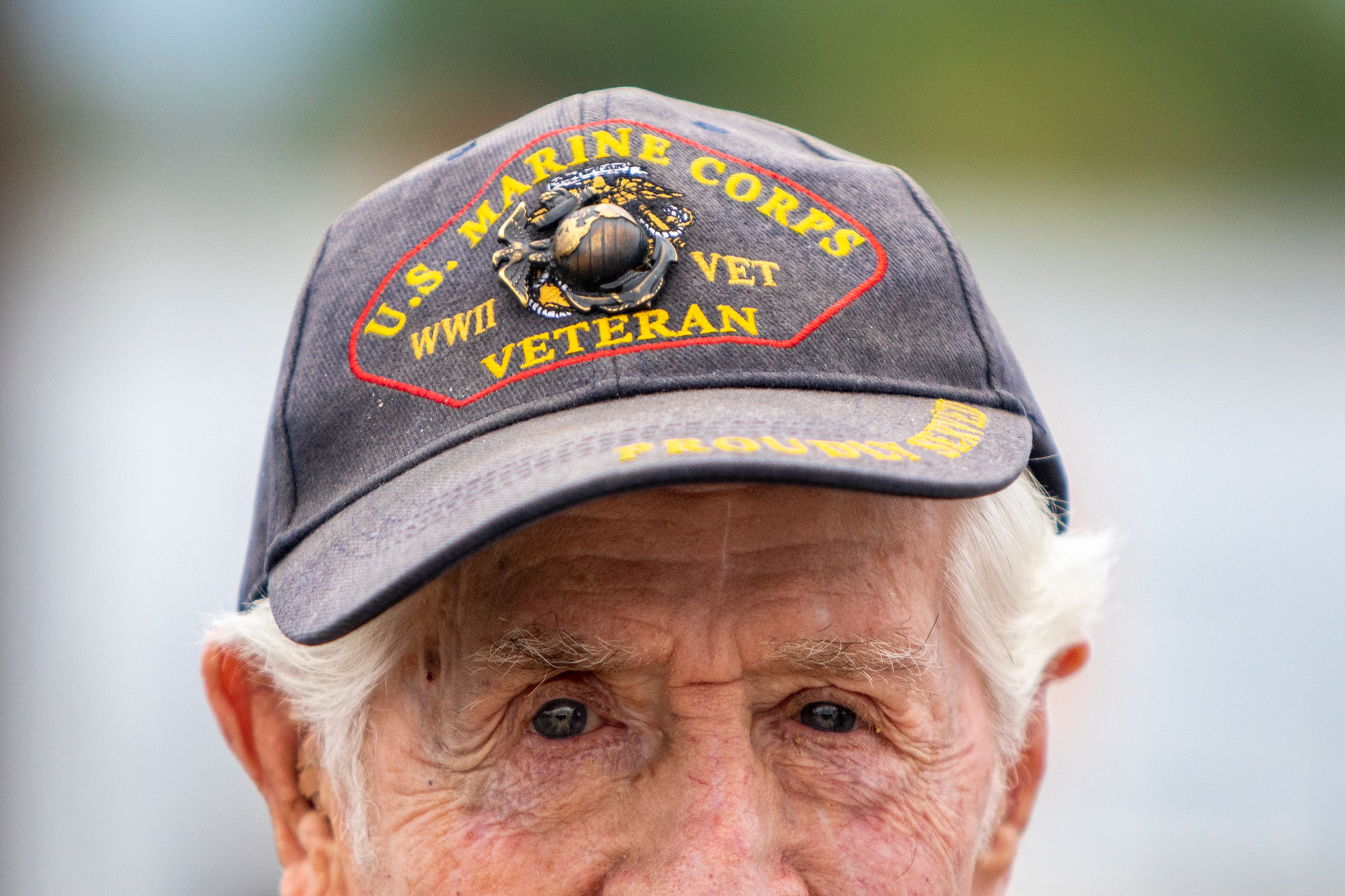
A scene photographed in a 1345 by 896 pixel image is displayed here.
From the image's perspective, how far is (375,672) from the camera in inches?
56.2

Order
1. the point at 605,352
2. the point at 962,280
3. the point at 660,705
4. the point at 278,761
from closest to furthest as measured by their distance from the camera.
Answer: the point at 605,352
the point at 660,705
the point at 962,280
the point at 278,761

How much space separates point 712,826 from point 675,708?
0.14 metres

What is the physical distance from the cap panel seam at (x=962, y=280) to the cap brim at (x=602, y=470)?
0.43ft

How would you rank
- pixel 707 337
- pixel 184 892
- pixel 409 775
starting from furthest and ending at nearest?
pixel 184 892 → pixel 409 775 → pixel 707 337

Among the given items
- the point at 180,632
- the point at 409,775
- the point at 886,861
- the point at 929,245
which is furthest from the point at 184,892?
the point at 929,245

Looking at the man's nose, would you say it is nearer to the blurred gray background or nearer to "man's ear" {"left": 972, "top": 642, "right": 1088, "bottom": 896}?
"man's ear" {"left": 972, "top": 642, "right": 1088, "bottom": 896}

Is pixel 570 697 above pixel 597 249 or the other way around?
the other way around

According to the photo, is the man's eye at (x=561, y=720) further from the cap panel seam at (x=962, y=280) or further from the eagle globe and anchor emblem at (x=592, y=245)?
the cap panel seam at (x=962, y=280)

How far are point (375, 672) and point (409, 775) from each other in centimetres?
13

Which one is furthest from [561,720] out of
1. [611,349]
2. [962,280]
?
[962,280]

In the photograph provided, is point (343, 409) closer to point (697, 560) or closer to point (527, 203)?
point (527, 203)

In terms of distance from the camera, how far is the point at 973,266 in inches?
160

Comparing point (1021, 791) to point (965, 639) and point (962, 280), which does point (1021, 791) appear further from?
point (962, 280)

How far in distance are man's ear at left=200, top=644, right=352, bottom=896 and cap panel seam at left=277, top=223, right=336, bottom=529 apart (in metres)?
0.33
